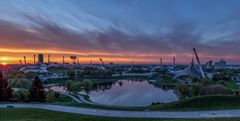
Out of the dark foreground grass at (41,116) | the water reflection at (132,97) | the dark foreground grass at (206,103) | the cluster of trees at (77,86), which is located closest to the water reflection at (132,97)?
the water reflection at (132,97)

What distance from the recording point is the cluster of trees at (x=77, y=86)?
238ft

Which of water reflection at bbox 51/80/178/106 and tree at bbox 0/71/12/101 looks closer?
tree at bbox 0/71/12/101

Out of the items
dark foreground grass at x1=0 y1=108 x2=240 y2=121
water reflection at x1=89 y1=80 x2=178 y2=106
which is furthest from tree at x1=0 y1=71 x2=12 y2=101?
water reflection at x1=89 y1=80 x2=178 y2=106

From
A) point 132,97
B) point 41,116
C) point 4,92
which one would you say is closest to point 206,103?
point 41,116

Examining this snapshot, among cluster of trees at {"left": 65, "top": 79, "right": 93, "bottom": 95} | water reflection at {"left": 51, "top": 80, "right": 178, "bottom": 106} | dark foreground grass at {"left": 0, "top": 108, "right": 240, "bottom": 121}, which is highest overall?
dark foreground grass at {"left": 0, "top": 108, "right": 240, "bottom": 121}

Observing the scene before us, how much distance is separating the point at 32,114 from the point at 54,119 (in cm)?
327

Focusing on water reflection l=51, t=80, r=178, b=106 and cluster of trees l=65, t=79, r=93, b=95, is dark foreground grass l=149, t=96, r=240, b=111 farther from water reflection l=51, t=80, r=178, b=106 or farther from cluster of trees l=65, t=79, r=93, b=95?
cluster of trees l=65, t=79, r=93, b=95

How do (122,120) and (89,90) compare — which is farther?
(89,90)

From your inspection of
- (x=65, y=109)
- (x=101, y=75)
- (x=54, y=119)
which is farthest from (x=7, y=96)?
Answer: (x=101, y=75)

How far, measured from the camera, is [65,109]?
24.7 meters

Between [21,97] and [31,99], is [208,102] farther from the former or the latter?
[21,97]

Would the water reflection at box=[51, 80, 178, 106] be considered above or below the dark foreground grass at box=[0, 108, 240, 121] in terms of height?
below

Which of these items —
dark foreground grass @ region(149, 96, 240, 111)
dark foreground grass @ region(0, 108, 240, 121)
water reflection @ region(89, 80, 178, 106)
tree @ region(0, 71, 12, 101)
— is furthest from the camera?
water reflection @ region(89, 80, 178, 106)

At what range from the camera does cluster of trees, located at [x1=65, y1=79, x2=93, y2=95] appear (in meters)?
72.5
